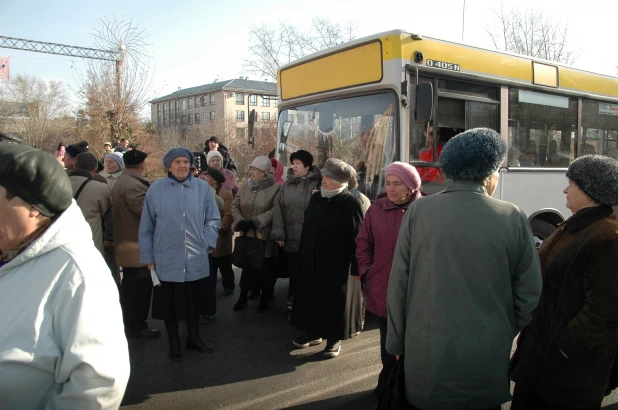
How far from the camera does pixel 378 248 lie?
3.66 metres

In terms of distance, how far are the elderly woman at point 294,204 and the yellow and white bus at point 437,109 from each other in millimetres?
608

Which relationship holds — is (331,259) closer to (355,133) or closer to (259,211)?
(259,211)

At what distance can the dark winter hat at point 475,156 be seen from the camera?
213 centimetres

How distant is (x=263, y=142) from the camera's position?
82.1ft

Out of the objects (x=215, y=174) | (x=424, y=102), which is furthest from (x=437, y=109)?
(x=215, y=174)

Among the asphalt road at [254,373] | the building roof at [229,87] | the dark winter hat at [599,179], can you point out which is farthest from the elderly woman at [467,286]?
the building roof at [229,87]

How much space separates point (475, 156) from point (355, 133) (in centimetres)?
339

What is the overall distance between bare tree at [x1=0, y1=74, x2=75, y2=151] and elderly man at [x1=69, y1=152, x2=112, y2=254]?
26.5 m

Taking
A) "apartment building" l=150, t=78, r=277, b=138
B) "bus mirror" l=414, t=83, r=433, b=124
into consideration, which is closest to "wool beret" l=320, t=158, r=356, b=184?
"bus mirror" l=414, t=83, r=433, b=124

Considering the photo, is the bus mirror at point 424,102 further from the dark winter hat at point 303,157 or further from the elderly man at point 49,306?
the elderly man at point 49,306

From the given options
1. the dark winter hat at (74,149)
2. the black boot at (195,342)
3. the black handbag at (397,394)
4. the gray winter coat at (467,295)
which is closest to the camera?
the gray winter coat at (467,295)

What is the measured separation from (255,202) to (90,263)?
13.4 ft

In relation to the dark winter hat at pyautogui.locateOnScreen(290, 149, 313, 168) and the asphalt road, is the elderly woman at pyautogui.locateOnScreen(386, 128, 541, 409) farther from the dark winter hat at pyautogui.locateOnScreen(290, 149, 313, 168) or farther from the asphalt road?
the dark winter hat at pyautogui.locateOnScreen(290, 149, 313, 168)

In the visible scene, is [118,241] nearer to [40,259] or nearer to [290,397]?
[290,397]
